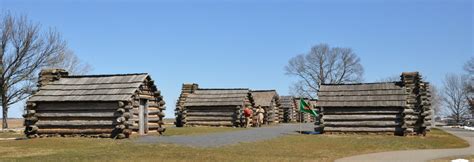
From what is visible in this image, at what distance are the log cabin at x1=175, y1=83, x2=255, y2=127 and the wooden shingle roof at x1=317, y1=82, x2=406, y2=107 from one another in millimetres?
13170

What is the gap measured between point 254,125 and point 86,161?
34.0m

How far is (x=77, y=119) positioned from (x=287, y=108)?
49.9 m

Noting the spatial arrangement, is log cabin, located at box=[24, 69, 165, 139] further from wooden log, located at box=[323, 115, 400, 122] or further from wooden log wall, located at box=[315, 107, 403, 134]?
wooden log, located at box=[323, 115, 400, 122]

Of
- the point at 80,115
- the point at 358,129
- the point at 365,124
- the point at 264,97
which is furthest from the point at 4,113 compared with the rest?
the point at 365,124

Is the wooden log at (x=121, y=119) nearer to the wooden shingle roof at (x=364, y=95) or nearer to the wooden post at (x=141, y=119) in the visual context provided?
the wooden post at (x=141, y=119)

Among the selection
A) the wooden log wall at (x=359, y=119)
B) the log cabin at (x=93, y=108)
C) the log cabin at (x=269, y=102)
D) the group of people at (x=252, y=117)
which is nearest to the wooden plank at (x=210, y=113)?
the group of people at (x=252, y=117)

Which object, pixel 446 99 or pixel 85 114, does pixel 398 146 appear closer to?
pixel 85 114

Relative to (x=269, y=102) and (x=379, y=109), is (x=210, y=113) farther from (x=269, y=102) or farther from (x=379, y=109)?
(x=379, y=109)

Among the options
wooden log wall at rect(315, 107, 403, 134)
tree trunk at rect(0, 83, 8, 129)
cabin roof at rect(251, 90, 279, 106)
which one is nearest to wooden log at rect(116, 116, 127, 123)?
wooden log wall at rect(315, 107, 403, 134)

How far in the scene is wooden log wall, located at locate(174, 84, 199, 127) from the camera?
46.8 meters

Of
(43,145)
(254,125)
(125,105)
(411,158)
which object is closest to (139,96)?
(125,105)

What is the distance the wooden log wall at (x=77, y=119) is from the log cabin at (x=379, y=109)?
42.5 ft

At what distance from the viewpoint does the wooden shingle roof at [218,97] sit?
A: 46000 mm

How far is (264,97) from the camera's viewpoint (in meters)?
63.4
